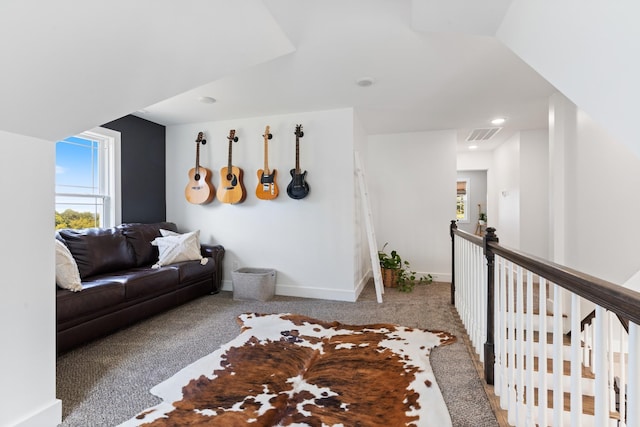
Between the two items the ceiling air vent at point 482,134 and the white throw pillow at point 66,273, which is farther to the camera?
the ceiling air vent at point 482,134

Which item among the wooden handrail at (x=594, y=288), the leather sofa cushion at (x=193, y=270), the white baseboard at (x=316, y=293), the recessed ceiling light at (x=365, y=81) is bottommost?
the white baseboard at (x=316, y=293)

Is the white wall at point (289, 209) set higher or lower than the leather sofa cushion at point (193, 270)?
higher

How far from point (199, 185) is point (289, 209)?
49.7 inches

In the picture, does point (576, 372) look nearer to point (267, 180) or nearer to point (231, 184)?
point (267, 180)

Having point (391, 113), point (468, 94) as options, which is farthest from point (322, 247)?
point (468, 94)

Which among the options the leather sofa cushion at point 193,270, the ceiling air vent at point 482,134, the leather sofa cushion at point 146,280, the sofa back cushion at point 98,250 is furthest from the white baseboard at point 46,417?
the ceiling air vent at point 482,134

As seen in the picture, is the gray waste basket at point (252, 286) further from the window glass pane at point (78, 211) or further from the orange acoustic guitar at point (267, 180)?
the window glass pane at point (78, 211)

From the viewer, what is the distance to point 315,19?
195 centimetres

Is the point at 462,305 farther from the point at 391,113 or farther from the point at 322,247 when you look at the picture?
the point at 391,113

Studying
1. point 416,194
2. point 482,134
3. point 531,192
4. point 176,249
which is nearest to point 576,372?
point 176,249

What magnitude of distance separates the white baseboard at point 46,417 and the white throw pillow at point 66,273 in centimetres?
101

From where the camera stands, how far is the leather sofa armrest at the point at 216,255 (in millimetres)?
3770

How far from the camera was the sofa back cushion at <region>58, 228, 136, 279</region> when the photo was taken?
281cm

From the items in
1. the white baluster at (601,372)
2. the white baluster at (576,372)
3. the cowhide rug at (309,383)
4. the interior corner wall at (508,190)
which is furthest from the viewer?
the interior corner wall at (508,190)
